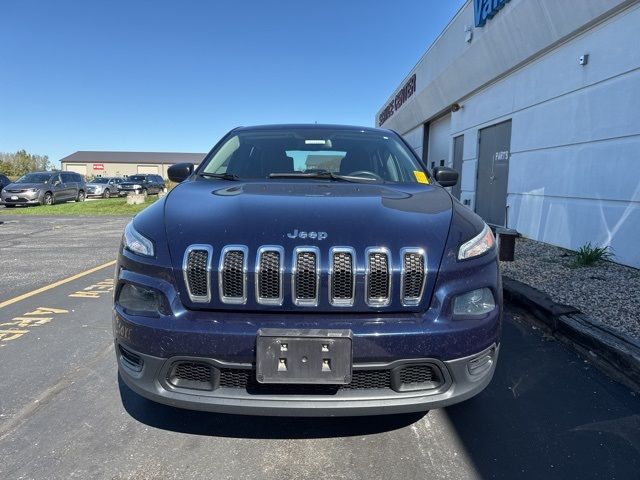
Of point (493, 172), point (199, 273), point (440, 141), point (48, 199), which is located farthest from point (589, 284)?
point (48, 199)

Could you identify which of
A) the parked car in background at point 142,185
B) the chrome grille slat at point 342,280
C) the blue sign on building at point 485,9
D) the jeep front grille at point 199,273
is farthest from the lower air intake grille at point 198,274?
the parked car in background at point 142,185

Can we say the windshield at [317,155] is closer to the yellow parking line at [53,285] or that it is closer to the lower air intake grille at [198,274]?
the lower air intake grille at [198,274]

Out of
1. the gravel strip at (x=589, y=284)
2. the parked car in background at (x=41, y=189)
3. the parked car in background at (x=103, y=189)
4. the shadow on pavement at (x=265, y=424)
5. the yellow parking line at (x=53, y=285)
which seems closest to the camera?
the shadow on pavement at (x=265, y=424)

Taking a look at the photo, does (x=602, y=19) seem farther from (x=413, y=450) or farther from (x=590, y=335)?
(x=413, y=450)

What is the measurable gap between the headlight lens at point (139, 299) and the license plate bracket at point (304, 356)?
0.53m

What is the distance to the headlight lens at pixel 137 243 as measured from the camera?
83.9 inches

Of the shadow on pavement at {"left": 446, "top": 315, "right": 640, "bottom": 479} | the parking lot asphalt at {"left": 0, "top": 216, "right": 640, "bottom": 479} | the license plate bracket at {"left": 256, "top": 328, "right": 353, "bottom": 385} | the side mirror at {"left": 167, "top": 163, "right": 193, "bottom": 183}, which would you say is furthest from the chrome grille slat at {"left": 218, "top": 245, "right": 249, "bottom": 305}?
the side mirror at {"left": 167, "top": 163, "right": 193, "bottom": 183}

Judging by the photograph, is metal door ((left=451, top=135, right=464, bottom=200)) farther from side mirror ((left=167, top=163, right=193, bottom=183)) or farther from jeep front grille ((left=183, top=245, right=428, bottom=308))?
jeep front grille ((left=183, top=245, right=428, bottom=308))

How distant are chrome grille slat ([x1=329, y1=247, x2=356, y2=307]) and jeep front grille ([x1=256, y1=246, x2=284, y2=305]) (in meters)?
0.22

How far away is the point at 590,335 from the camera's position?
3234mm

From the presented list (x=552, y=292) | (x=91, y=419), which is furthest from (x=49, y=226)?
(x=552, y=292)

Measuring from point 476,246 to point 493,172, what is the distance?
352 inches

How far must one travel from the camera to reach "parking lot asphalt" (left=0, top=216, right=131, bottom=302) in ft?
19.7

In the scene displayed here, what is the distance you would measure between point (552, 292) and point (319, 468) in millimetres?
3384
